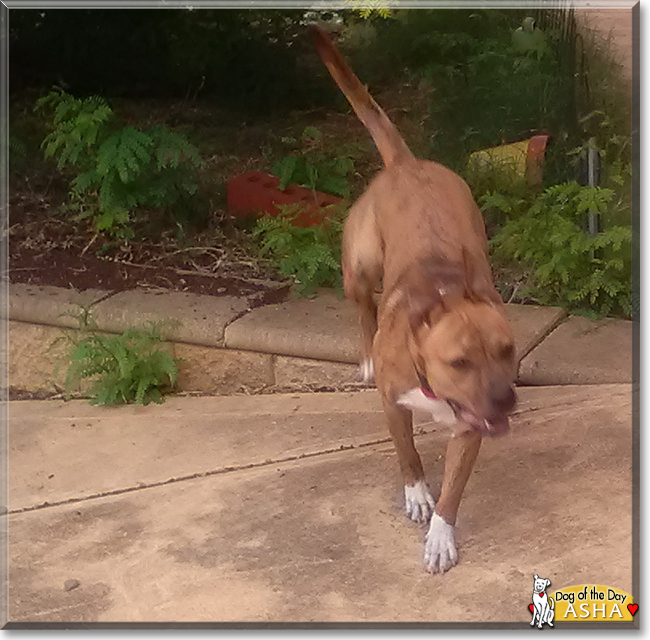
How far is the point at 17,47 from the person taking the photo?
614 cm

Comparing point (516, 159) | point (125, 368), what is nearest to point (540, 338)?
point (516, 159)

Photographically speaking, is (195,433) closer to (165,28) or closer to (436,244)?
(436,244)

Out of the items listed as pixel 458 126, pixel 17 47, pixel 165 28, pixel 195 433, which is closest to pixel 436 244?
pixel 195 433

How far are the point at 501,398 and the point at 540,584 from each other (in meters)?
0.80

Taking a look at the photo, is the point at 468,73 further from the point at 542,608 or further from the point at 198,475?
the point at 542,608

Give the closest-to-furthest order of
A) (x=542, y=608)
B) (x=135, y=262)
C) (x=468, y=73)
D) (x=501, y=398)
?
1. (x=501, y=398)
2. (x=542, y=608)
3. (x=135, y=262)
4. (x=468, y=73)

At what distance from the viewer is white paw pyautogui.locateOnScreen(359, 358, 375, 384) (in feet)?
14.2

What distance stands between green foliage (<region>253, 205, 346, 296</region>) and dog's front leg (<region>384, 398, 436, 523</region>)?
5.85 feet

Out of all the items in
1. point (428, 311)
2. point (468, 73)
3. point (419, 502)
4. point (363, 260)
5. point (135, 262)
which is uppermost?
point (468, 73)

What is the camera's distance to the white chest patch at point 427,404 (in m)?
2.86

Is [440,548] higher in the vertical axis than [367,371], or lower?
lower

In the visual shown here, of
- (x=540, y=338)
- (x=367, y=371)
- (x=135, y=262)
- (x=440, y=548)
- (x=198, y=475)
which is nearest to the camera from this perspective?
(x=440, y=548)

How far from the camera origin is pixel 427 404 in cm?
296

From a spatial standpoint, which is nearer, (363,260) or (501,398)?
(501,398)
